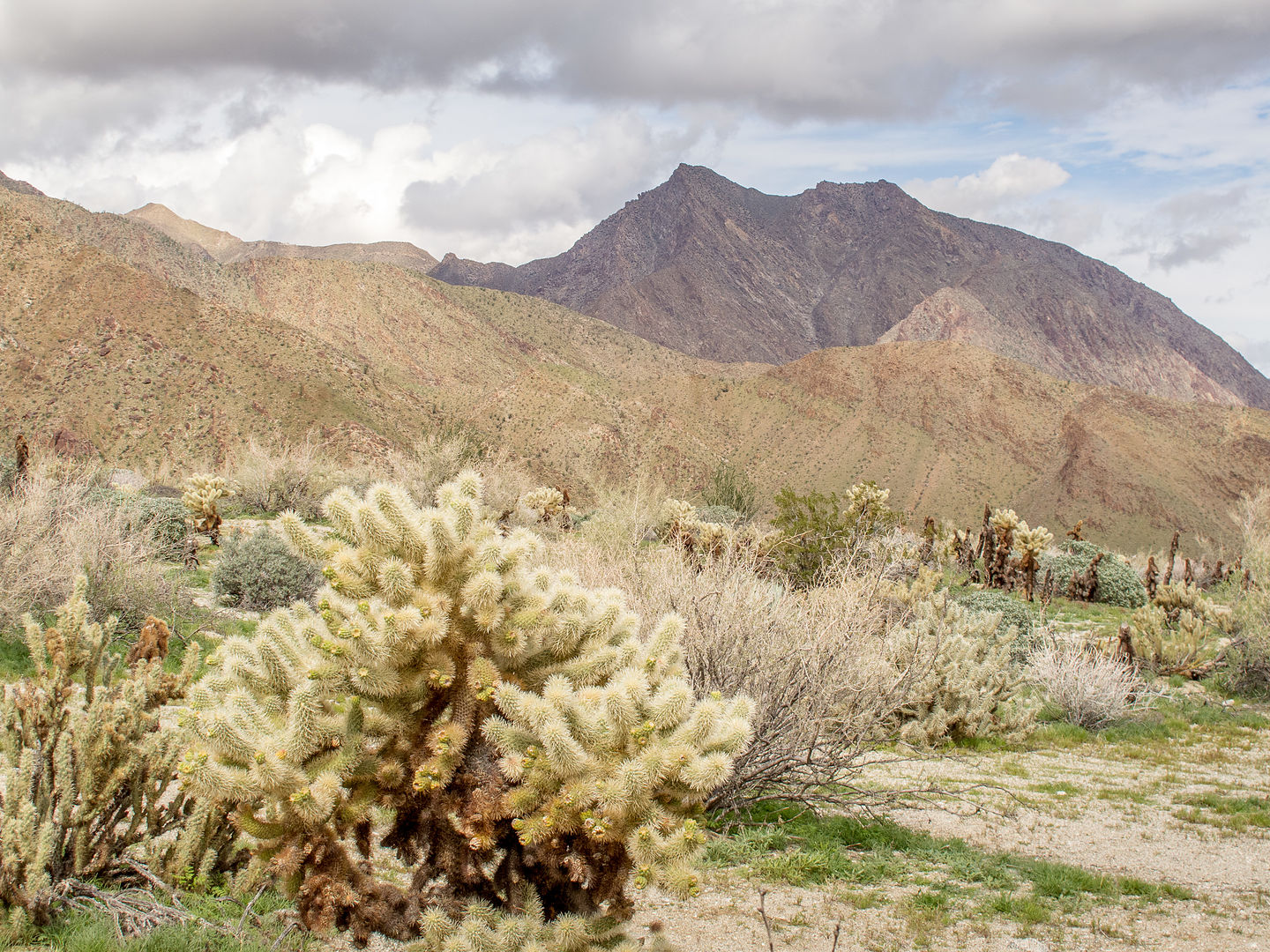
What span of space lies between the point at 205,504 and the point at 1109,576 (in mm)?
22052

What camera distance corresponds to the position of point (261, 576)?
13.5m

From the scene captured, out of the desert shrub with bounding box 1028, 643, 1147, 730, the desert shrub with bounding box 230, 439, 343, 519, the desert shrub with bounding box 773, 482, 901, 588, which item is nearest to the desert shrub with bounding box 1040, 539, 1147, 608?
the desert shrub with bounding box 773, 482, 901, 588

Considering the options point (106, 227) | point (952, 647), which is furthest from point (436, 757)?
point (106, 227)

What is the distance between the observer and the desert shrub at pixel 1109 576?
73.7ft

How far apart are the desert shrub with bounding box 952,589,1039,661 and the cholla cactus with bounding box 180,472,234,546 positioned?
1494 centimetres

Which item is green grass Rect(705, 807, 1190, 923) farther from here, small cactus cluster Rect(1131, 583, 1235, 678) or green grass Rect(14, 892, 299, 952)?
small cactus cluster Rect(1131, 583, 1235, 678)

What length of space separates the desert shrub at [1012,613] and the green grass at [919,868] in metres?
8.89

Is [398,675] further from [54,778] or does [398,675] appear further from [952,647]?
[952,647]

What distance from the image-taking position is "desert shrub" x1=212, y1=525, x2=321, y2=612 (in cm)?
1351

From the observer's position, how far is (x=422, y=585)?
338 cm

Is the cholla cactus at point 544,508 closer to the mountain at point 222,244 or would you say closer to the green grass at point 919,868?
the green grass at point 919,868

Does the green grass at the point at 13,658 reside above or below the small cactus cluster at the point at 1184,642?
below

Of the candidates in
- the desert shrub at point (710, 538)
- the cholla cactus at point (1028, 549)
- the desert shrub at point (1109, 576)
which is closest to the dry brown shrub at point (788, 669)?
the desert shrub at point (710, 538)

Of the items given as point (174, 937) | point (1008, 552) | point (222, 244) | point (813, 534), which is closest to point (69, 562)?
point (174, 937)
